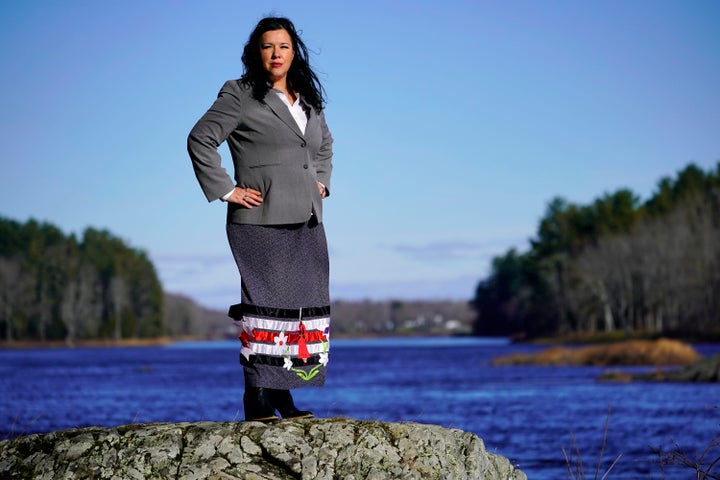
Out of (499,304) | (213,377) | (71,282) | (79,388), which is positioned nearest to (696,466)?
(79,388)

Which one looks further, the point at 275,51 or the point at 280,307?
the point at 275,51

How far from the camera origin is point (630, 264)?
8688 cm

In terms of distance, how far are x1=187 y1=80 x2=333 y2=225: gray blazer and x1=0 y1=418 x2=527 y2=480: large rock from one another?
1254mm

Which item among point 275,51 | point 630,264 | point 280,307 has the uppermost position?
point 630,264

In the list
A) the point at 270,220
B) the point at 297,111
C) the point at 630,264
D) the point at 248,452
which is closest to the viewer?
the point at 248,452

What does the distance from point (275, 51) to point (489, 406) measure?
26712 millimetres

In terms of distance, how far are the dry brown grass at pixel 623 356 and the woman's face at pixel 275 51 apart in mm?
43723

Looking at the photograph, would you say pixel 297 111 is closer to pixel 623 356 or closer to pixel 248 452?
pixel 248 452

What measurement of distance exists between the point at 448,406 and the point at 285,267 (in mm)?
26376

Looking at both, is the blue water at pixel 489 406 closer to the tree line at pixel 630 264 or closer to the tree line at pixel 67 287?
the tree line at pixel 630 264

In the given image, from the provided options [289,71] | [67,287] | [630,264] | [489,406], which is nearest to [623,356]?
[489,406]

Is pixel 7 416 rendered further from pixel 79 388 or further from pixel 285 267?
pixel 285 267

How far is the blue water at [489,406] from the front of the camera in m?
21.4

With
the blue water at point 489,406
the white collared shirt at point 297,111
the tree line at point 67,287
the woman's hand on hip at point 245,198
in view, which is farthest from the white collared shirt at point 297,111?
the tree line at point 67,287
